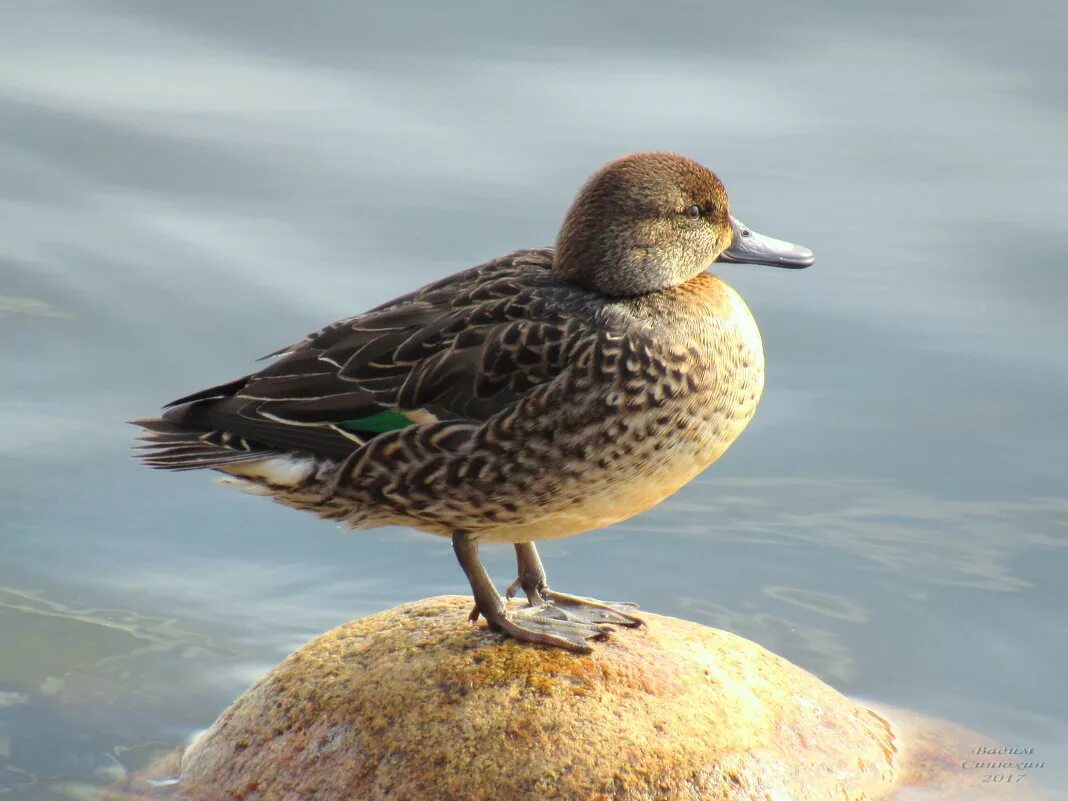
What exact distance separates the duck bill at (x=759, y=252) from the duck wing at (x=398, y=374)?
0.72 meters

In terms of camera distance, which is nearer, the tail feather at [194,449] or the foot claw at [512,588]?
the tail feather at [194,449]

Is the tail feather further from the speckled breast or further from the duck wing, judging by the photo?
the speckled breast

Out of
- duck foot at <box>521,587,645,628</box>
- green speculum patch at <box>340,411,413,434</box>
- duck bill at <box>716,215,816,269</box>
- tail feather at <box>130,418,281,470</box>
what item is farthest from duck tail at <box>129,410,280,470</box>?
duck bill at <box>716,215,816,269</box>

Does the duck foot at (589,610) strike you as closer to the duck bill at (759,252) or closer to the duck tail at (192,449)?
the duck tail at (192,449)

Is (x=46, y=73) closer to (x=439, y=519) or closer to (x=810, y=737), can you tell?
(x=439, y=519)

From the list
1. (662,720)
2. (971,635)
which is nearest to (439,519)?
(662,720)

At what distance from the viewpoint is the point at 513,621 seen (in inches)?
218

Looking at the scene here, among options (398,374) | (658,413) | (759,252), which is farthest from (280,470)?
(759,252)

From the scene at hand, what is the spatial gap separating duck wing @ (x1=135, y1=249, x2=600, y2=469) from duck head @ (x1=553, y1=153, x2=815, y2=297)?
0.12m

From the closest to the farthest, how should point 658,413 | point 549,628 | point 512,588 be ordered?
point 658,413 < point 549,628 < point 512,588

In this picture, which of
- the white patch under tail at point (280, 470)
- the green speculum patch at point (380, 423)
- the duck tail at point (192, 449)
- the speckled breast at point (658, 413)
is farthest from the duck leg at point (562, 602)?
the duck tail at point (192, 449)

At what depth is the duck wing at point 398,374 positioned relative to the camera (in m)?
5.30

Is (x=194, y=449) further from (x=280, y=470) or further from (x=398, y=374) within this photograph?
(x=398, y=374)

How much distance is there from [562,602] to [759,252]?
58.0 inches
